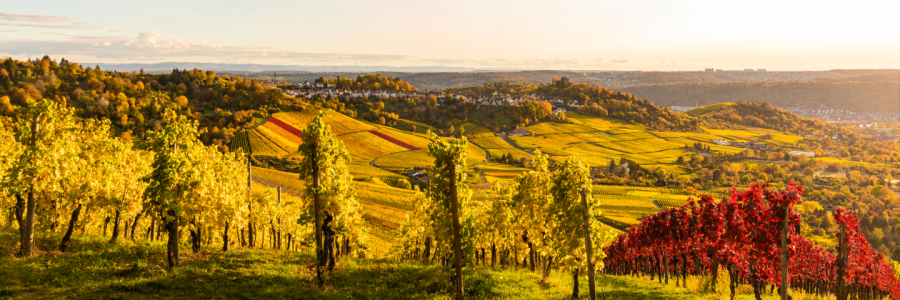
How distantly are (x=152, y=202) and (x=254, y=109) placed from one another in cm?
19135

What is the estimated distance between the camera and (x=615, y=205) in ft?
382

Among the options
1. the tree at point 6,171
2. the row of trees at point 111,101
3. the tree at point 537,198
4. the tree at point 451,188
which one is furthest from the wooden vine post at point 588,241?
the row of trees at point 111,101

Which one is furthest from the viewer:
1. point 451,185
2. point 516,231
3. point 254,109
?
point 254,109

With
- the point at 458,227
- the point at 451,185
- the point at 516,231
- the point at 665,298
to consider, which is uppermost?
the point at 451,185

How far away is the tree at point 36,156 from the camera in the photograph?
1931cm

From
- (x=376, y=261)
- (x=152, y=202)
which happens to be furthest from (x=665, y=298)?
(x=152, y=202)

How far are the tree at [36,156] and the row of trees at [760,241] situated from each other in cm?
3349

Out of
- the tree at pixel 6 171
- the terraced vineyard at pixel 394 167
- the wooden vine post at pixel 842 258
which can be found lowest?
the terraced vineyard at pixel 394 167

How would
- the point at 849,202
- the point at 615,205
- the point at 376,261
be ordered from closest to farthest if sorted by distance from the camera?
the point at 376,261 → the point at 615,205 → the point at 849,202

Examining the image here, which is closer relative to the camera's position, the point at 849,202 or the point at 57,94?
the point at 849,202

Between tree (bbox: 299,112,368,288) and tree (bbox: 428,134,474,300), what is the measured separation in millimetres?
5070

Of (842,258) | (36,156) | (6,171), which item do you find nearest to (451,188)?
(842,258)

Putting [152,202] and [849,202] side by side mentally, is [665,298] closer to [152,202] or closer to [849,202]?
[152,202]

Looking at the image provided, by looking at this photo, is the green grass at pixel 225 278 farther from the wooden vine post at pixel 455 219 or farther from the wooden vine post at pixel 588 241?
the wooden vine post at pixel 455 219
